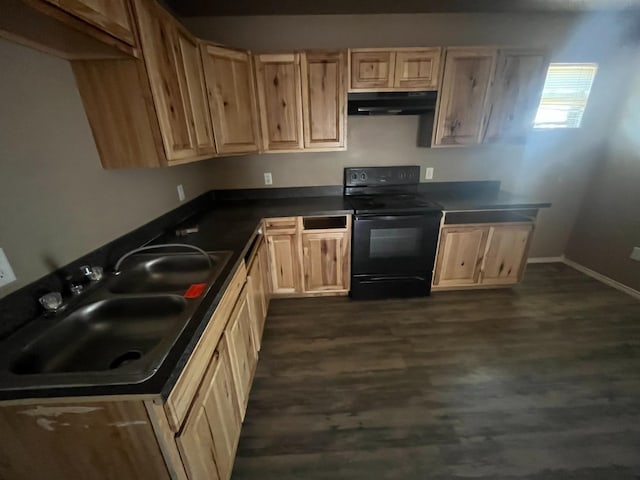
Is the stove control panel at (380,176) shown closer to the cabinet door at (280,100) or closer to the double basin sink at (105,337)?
the cabinet door at (280,100)

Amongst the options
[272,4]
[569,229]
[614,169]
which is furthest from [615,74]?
[272,4]

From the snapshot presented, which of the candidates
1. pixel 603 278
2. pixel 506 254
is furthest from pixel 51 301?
pixel 603 278

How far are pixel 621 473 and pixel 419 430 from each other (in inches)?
35.8

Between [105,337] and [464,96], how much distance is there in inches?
117

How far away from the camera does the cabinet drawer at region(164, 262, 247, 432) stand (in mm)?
741

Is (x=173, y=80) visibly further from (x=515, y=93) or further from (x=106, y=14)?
(x=515, y=93)

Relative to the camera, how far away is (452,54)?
220cm

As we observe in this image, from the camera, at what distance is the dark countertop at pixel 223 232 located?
2.20 ft

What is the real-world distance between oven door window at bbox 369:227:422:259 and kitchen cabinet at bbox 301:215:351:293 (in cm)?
24

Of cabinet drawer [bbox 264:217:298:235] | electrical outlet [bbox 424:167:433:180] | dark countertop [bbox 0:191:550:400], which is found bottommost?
cabinet drawer [bbox 264:217:298:235]

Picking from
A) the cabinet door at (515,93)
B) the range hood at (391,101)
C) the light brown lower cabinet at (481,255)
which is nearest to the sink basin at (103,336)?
the range hood at (391,101)

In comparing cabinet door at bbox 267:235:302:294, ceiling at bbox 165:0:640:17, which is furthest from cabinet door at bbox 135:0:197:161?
cabinet door at bbox 267:235:302:294

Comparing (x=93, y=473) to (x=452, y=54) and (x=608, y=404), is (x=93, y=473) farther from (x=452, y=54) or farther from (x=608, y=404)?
(x=452, y=54)

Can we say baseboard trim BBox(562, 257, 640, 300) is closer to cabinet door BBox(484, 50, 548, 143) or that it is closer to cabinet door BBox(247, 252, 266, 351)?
cabinet door BBox(484, 50, 548, 143)
